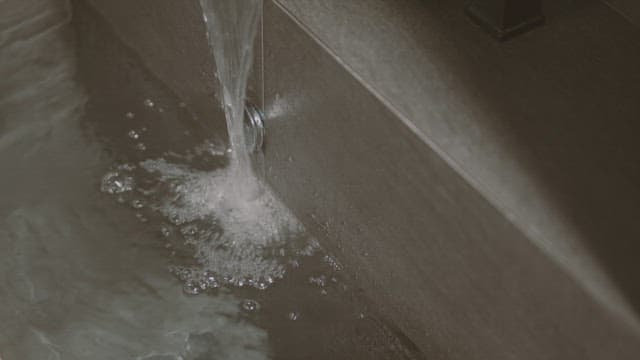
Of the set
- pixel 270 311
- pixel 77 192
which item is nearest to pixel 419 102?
pixel 270 311

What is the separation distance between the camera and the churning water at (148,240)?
1.44 metres

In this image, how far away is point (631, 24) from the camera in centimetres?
131

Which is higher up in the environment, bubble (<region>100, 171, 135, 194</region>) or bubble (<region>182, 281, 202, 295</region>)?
bubble (<region>100, 171, 135, 194</region>)

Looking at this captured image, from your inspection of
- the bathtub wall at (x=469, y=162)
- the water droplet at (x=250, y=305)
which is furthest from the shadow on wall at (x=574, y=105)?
the water droplet at (x=250, y=305)

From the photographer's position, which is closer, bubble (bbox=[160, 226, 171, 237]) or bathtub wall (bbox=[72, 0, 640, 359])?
bathtub wall (bbox=[72, 0, 640, 359])

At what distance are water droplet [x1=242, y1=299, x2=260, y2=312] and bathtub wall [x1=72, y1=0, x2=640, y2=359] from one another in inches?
5.5

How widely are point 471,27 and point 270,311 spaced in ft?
1.55

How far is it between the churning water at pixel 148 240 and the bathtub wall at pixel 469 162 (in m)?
0.08

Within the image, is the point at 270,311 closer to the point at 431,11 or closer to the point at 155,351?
the point at 155,351

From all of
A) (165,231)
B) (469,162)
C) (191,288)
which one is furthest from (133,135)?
(469,162)

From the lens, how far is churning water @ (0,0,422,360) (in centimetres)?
144

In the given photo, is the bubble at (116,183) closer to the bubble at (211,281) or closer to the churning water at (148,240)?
the churning water at (148,240)

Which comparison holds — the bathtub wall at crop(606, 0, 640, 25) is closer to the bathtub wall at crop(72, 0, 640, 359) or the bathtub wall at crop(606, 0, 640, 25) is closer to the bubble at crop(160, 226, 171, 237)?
the bathtub wall at crop(72, 0, 640, 359)

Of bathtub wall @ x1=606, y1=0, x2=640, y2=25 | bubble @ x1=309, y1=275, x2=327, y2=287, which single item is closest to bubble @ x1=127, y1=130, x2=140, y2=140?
bubble @ x1=309, y1=275, x2=327, y2=287
